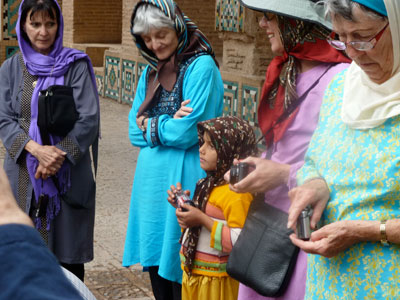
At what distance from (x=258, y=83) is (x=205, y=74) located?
4638 millimetres

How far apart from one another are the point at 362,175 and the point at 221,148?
4.17 feet

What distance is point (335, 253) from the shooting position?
210 cm

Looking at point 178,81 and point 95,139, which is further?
point 95,139

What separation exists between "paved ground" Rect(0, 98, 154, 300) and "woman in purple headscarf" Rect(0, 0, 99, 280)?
53cm

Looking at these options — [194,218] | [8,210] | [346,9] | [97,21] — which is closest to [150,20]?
[194,218]

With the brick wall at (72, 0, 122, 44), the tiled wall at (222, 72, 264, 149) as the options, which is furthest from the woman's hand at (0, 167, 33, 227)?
the brick wall at (72, 0, 122, 44)

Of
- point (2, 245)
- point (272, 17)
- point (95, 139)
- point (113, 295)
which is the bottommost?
point (113, 295)

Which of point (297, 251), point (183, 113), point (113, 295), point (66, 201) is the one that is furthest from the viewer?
point (113, 295)

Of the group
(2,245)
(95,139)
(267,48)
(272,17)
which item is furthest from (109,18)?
(2,245)

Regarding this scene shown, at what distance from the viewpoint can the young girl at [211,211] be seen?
3.24 m

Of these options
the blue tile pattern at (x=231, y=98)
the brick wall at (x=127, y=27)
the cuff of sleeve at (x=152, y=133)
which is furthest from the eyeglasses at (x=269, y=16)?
the brick wall at (x=127, y=27)

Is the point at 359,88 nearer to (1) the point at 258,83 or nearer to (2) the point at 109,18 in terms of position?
(1) the point at 258,83

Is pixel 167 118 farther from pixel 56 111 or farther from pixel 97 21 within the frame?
pixel 97 21

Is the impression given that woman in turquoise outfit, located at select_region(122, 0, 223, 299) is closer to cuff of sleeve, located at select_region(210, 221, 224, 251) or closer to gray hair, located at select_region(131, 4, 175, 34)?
gray hair, located at select_region(131, 4, 175, 34)
